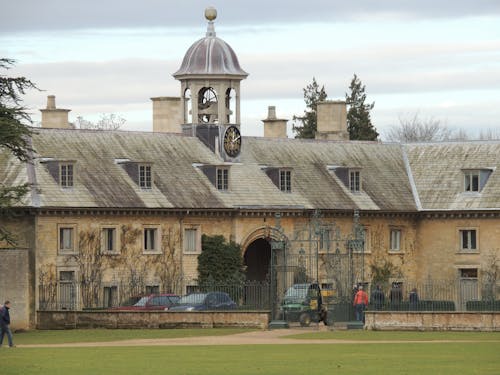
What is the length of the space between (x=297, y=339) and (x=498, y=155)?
2967 cm

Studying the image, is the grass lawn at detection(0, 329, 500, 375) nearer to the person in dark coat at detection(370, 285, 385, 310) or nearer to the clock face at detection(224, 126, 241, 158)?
the person in dark coat at detection(370, 285, 385, 310)

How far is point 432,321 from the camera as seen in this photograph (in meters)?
55.6

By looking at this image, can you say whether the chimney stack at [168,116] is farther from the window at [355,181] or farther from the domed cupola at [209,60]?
the window at [355,181]

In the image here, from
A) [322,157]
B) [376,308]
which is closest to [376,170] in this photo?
[322,157]

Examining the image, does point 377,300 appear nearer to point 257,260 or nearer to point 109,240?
point 109,240

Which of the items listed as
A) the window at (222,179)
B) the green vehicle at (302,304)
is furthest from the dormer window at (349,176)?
the green vehicle at (302,304)

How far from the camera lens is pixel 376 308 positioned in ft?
197

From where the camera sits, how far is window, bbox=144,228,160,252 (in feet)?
230

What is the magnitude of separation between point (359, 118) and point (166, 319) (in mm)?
55308

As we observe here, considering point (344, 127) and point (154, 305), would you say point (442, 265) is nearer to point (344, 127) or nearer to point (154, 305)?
point (344, 127)

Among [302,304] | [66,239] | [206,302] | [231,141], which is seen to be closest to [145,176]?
[66,239]

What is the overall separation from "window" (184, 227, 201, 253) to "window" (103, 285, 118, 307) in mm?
4682

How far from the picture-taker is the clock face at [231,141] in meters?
75.6

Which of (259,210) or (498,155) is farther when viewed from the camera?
(498,155)
